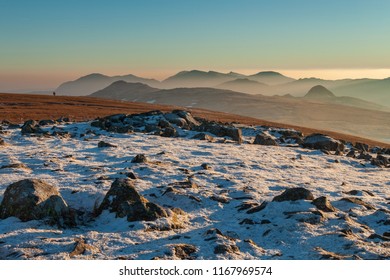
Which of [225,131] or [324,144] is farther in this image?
[225,131]

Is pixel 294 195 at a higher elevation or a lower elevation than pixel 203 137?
lower

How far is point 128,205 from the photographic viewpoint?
42.6ft

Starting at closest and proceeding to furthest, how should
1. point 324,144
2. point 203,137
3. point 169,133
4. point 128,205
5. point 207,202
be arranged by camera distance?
1. point 128,205
2. point 207,202
3. point 203,137
4. point 169,133
5. point 324,144

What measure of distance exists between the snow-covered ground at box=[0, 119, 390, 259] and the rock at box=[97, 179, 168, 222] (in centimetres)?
31

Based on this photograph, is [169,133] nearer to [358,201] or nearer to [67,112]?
[358,201]

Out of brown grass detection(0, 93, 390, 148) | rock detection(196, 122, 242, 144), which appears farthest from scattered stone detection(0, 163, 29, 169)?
brown grass detection(0, 93, 390, 148)

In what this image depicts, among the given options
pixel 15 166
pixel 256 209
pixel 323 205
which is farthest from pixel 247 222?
pixel 15 166

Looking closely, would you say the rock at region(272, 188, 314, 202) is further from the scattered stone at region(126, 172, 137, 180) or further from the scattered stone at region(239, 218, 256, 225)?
the scattered stone at region(126, 172, 137, 180)

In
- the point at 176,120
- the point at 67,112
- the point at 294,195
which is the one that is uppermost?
the point at 67,112

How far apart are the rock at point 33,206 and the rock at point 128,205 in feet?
4.61

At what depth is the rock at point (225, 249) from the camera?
10648 millimetres

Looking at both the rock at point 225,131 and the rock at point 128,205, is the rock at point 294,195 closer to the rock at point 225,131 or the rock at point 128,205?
the rock at point 128,205

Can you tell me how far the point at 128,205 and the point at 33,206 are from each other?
10.1ft

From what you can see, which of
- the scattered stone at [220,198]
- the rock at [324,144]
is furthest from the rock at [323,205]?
the rock at [324,144]
